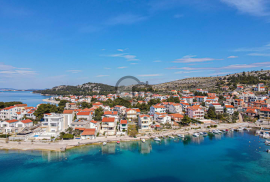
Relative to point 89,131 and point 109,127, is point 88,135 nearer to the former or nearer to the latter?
point 89,131

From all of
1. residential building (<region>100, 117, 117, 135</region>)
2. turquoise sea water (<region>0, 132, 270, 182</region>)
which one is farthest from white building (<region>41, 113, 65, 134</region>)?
residential building (<region>100, 117, 117, 135</region>)

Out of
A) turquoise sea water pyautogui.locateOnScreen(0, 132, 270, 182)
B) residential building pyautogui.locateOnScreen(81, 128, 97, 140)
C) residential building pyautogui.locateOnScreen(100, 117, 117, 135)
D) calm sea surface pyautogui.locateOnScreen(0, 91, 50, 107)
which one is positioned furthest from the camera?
calm sea surface pyautogui.locateOnScreen(0, 91, 50, 107)

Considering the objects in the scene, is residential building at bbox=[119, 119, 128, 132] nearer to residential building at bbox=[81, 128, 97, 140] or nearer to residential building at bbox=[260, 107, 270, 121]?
residential building at bbox=[81, 128, 97, 140]

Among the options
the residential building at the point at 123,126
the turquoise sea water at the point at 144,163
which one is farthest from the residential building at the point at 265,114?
the residential building at the point at 123,126

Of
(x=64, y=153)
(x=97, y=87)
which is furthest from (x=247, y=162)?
(x=97, y=87)

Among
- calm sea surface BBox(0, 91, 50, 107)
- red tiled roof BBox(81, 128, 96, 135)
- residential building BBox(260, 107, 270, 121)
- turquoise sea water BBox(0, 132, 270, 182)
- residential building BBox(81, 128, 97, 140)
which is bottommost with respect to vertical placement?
turquoise sea water BBox(0, 132, 270, 182)

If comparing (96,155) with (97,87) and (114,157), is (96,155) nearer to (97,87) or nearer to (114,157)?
(114,157)

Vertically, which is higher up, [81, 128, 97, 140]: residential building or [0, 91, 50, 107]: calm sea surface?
[0, 91, 50, 107]: calm sea surface

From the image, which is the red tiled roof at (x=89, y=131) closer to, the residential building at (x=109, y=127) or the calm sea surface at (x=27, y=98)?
the residential building at (x=109, y=127)

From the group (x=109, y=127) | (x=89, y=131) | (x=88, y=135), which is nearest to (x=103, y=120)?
(x=109, y=127)
